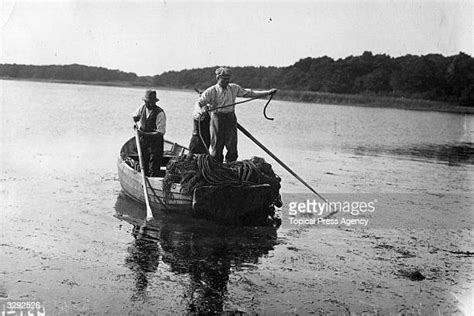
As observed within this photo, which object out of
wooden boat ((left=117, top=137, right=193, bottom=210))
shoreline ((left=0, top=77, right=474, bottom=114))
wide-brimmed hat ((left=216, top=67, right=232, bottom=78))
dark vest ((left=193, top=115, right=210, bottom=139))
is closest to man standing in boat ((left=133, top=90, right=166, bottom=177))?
wooden boat ((left=117, top=137, right=193, bottom=210))

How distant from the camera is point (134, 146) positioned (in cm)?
1334

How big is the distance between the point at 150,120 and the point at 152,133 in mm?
331

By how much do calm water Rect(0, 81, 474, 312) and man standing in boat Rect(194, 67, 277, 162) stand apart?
1550mm

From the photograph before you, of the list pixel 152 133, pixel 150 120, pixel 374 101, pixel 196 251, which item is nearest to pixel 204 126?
pixel 152 133

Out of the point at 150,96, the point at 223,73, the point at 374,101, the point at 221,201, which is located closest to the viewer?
the point at 221,201

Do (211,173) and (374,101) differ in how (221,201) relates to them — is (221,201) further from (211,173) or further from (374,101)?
(374,101)

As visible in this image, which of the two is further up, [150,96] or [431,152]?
[150,96]

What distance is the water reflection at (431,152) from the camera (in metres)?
19.9

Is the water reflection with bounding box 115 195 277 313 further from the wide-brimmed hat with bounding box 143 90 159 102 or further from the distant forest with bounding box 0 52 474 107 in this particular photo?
the distant forest with bounding box 0 52 474 107

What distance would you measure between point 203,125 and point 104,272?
13.4 ft

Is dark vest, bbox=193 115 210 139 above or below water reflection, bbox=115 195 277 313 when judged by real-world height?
above

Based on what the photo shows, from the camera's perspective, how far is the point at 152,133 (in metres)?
10.4

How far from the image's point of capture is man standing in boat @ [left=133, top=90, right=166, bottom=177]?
1048cm

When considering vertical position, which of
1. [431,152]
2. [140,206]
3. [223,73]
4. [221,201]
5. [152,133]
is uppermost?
[223,73]
